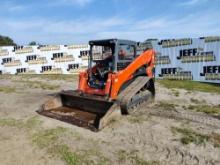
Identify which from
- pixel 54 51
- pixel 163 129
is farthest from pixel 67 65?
pixel 163 129

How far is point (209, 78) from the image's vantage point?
15141 mm

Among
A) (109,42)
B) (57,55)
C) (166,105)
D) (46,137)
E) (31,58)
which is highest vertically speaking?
(57,55)

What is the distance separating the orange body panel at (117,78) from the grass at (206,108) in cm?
171

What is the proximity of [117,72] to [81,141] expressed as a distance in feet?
7.46

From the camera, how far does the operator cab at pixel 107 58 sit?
7.20 m

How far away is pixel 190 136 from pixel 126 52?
10.6 feet

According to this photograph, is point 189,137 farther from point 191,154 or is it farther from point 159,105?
point 159,105

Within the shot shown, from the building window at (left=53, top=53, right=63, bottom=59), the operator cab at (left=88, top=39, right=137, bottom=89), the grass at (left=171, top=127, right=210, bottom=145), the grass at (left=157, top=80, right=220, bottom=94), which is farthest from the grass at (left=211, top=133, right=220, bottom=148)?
the building window at (left=53, top=53, right=63, bottom=59)

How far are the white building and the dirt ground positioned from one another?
13.1 metres

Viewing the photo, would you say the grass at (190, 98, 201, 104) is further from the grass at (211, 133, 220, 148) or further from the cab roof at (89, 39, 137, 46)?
the grass at (211, 133, 220, 148)

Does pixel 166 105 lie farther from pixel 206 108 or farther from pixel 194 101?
pixel 194 101

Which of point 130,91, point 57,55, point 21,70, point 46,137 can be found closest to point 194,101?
point 130,91

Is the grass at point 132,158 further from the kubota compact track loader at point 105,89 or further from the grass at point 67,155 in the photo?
the kubota compact track loader at point 105,89

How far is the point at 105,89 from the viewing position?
7000 millimetres
